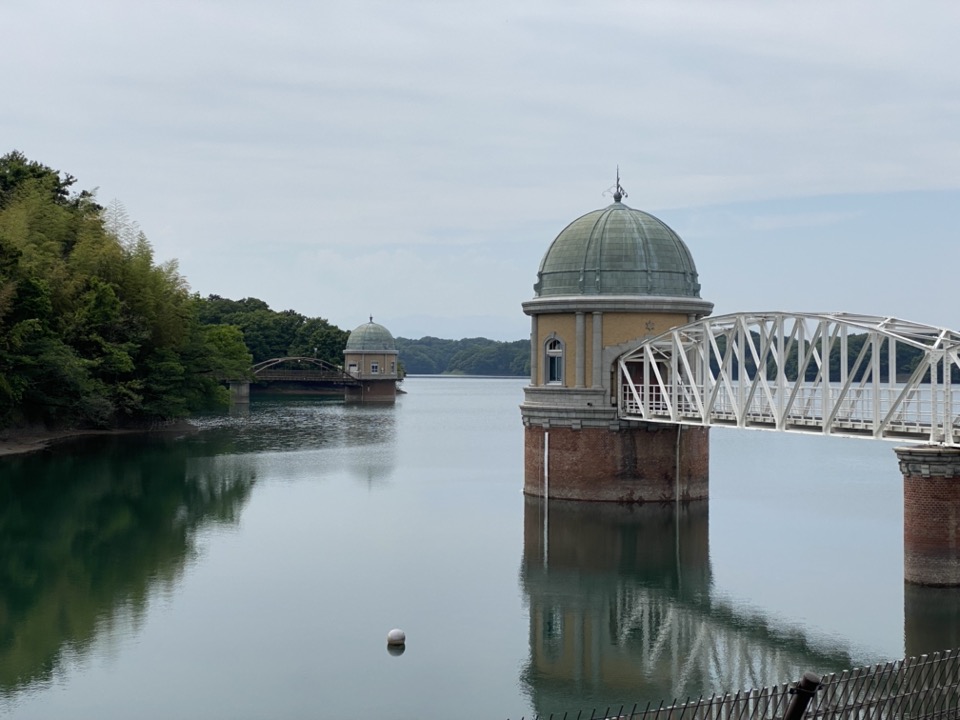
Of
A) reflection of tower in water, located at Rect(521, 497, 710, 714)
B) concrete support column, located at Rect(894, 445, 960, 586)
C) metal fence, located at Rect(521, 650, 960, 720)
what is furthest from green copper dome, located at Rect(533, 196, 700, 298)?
metal fence, located at Rect(521, 650, 960, 720)

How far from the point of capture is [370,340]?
462 ft

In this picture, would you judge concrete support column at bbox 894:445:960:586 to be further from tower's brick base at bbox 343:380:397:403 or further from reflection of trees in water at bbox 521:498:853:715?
tower's brick base at bbox 343:380:397:403

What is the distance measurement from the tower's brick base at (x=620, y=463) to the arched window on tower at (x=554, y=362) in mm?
2192

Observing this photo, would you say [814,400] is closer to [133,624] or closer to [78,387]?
[133,624]

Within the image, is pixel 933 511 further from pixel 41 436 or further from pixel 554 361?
pixel 41 436

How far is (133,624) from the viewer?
26.6 meters

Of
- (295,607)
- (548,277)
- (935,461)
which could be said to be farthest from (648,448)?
(295,607)

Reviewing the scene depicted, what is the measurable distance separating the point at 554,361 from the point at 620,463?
482 cm

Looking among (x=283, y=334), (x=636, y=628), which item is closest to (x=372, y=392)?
(x=283, y=334)

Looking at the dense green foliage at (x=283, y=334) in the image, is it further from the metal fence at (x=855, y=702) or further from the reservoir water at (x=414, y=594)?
the metal fence at (x=855, y=702)

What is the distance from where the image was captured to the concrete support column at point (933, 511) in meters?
28.9

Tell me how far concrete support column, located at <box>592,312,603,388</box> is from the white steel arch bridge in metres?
0.73

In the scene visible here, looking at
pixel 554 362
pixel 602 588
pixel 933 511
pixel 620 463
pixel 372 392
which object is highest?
pixel 554 362

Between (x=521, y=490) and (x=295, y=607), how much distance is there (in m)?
23.2
